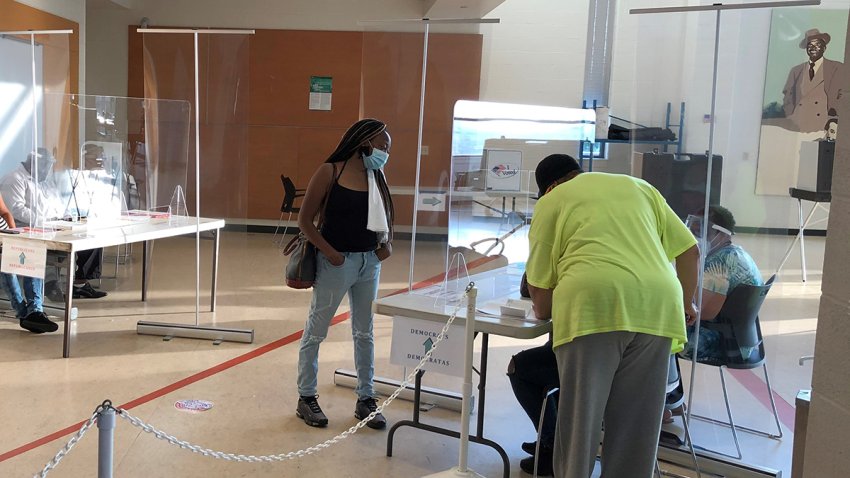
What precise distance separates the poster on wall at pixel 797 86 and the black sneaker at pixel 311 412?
2.19 meters

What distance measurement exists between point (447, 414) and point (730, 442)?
1.28 m

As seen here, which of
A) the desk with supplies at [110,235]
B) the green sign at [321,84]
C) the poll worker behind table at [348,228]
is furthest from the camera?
the green sign at [321,84]

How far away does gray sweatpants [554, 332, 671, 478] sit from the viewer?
2.30 m

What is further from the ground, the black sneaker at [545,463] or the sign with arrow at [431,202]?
the sign with arrow at [431,202]

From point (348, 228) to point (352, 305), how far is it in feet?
1.31

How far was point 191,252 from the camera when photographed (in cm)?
594

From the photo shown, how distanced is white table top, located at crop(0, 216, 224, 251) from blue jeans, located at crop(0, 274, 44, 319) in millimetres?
482

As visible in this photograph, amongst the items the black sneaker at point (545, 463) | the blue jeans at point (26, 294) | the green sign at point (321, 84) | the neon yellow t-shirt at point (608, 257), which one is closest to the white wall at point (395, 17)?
the green sign at point (321, 84)

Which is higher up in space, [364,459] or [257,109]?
[257,109]

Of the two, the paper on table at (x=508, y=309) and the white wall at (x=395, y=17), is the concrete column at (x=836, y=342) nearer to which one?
the paper on table at (x=508, y=309)

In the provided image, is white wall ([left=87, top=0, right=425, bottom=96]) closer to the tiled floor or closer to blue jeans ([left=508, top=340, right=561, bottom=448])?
the tiled floor

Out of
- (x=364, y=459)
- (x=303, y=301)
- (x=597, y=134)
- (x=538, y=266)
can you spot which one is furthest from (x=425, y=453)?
(x=597, y=134)

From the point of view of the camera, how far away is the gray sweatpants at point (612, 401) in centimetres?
230

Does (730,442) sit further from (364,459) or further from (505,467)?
(364,459)
